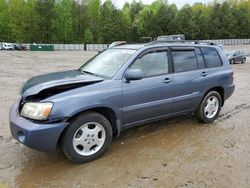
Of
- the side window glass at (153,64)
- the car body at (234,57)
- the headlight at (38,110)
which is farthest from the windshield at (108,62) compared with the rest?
the car body at (234,57)

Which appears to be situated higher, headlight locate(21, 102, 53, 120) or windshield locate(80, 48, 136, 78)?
windshield locate(80, 48, 136, 78)

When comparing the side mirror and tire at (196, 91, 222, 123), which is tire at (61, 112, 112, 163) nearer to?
the side mirror

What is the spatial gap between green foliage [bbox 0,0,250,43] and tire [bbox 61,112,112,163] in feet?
241

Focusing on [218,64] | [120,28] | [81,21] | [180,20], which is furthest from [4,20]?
[218,64]

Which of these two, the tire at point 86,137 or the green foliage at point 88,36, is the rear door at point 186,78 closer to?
the tire at point 86,137

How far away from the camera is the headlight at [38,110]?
3590 mm

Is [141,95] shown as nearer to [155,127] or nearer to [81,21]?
[155,127]

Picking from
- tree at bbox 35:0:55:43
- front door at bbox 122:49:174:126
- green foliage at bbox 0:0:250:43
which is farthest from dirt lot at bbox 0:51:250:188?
tree at bbox 35:0:55:43

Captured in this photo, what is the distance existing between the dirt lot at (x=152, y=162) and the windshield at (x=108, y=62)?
4.06ft

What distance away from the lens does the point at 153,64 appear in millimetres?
4766

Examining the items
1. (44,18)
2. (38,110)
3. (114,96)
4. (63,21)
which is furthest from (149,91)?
(63,21)

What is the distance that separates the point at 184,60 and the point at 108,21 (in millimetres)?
78561

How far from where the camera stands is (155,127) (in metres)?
5.48

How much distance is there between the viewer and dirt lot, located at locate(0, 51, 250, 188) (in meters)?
3.54
